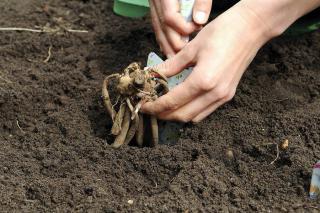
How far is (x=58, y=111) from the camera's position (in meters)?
1.98

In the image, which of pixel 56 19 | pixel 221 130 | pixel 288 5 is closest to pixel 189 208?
pixel 221 130

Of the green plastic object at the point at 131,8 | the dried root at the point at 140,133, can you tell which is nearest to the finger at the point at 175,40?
the dried root at the point at 140,133

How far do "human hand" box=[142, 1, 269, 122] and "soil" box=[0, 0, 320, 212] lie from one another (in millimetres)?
131

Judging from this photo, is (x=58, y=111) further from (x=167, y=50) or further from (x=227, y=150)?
(x=227, y=150)

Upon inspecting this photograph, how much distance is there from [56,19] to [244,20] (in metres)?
1.08

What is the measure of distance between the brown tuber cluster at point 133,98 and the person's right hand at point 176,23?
155 millimetres

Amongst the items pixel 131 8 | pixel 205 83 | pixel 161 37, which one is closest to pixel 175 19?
pixel 161 37

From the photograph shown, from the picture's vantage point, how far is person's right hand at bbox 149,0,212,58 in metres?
1.84

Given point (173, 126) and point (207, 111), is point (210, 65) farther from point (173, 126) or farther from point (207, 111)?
point (173, 126)

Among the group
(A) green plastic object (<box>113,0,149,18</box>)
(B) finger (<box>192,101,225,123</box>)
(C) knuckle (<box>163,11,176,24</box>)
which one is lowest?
(A) green plastic object (<box>113,0,149,18</box>)

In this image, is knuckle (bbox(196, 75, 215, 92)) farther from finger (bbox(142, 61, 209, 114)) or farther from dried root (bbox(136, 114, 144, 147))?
dried root (bbox(136, 114, 144, 147))

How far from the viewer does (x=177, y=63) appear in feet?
5.77

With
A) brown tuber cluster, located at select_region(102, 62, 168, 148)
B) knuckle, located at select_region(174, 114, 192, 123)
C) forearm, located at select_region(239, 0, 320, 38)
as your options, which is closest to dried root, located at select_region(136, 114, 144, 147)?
brown tuber cluster, located at select_region(102, 62, 168, 148)

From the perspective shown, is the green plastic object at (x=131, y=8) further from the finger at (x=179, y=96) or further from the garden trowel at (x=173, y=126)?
the finger at (x=179, y=96)
